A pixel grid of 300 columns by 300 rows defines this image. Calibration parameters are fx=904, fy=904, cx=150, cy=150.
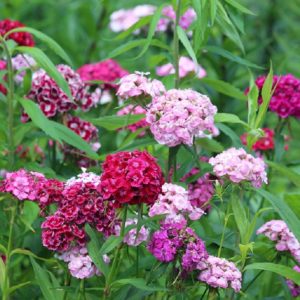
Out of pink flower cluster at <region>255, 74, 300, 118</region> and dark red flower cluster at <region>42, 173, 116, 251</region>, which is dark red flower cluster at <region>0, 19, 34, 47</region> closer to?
pink flower cluster at <region>255, 74, 300, 118</region>

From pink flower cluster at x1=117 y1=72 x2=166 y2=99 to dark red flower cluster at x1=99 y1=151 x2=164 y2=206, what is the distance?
456 millimetres

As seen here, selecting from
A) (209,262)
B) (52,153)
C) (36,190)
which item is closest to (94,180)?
(36,190)

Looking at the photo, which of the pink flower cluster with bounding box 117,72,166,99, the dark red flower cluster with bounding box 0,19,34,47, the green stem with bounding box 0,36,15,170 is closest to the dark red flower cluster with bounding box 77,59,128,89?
the dark red flower cluster with bounding box 0,19,34,47

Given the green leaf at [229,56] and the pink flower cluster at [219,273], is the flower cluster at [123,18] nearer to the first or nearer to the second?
the green leaf at [229,56]

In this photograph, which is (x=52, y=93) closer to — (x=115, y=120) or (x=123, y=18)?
(x=115, y=120)

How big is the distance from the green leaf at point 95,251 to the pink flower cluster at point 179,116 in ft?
1.56

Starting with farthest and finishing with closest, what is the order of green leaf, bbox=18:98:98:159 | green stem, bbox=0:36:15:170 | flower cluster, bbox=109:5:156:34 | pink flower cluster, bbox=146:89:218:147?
flower cluster, bbox=109:5:156:34 → green stem, bbox=0:36:15:170 → green leaf, bbox=18:98:98:159 → pink flower cluster, bbox=146:89:218:147

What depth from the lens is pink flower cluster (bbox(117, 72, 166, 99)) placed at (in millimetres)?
3496

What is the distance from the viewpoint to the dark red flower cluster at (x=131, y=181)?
301 cm

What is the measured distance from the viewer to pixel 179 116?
3.33 m

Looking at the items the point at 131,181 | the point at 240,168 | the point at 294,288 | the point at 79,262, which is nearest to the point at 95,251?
the point at 79,262

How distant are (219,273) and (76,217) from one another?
530mm

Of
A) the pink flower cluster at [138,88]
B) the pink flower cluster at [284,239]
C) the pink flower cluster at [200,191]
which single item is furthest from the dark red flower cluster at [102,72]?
the pink flower cluster at [284,239]

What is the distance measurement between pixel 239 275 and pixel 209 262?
11 cm
